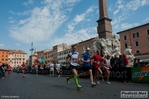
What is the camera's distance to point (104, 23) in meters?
17.9

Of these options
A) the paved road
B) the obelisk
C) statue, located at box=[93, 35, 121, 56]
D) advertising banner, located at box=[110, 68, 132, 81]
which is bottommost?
the paved road

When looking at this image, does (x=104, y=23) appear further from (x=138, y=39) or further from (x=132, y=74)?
(x=138, y=39)

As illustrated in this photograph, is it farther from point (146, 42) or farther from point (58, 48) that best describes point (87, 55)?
point (58, 48)

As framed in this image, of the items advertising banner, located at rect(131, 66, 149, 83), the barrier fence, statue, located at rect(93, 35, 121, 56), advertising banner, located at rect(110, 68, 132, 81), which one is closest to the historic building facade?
statue, located at rect(93, 35, 121, 56)

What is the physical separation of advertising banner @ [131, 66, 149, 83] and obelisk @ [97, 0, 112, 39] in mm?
8781

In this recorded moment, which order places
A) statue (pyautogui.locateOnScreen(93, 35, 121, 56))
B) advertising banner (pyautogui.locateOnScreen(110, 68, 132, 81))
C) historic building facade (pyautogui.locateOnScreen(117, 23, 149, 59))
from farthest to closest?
historic building facade (pyautogui.locateOnScreen(117, 23, 149, 59)) → statue (pyautogui.locateOnScreen(93, 35, 121, 56)) → advertising banner (pyautogui.locateOnScreen(110, 68, 132, 81))

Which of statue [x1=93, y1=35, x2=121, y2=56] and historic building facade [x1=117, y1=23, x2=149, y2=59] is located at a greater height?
historic building facade [x1=117, y1=23, x2=149, y2=59]

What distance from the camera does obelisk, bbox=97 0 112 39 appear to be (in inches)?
699

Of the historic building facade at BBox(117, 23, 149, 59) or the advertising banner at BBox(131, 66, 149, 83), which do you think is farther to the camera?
the historic building facade at BBox(117, 23, 149, 59)

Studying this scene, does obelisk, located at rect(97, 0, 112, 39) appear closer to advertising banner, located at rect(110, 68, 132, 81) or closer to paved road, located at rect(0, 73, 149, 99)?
advertising banner, located at rect(110, 68, 132, 81)

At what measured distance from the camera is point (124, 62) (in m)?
12.5

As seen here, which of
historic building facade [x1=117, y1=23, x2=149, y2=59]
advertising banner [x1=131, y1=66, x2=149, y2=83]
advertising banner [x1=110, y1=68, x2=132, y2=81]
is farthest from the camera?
historic building facade [x1=117, y1=23, x2=149, y2=59]

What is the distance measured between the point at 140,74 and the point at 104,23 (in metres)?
9.87

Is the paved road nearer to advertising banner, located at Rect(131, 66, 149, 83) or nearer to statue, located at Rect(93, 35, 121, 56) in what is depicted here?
advertising banner, located at Rect(131, 66, 149, 83)
